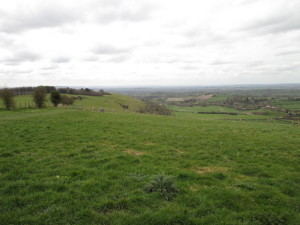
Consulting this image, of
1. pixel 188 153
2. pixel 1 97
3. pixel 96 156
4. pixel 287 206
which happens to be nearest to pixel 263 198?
pixel 287 206

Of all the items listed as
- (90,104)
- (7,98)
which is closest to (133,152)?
(7,98)

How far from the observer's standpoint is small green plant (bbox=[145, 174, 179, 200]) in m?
5.89

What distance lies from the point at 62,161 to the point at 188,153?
22.5 ft

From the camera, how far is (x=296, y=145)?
40.9 ft

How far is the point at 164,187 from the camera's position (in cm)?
614

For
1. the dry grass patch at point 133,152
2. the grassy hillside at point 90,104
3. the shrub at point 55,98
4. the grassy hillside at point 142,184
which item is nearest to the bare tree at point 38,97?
the shrub at point 55,98

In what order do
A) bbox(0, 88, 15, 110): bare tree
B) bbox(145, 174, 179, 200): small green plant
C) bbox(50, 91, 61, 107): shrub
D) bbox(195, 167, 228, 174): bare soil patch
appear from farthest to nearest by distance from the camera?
1. bbox(50, 91, 61, 107): shrub
2. bbox(0, 88, 15, 110): bare tree
3. bbox(195, 167, 228, 174): bare soil patch
4. bbox(145, 174, 179, 200): small green plant

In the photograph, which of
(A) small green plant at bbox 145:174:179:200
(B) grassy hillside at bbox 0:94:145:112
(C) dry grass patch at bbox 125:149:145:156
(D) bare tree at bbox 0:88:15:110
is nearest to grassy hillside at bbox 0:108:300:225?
(C) dry grass patch at bbox 125:149:145:156

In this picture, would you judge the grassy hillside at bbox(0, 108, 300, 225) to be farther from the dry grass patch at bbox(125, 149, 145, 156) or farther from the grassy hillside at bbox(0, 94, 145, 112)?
the grassy hillside at bbox(0, 94, 145, 112)

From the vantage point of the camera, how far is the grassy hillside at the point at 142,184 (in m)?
4.86

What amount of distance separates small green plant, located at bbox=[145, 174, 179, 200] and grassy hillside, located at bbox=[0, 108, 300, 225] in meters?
0.20

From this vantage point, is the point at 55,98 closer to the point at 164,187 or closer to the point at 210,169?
the point at 210,169

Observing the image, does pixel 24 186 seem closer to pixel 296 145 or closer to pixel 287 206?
pixel 287 206

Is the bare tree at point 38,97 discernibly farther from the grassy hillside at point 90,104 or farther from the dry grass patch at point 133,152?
the dry grass patch at point 133,152
